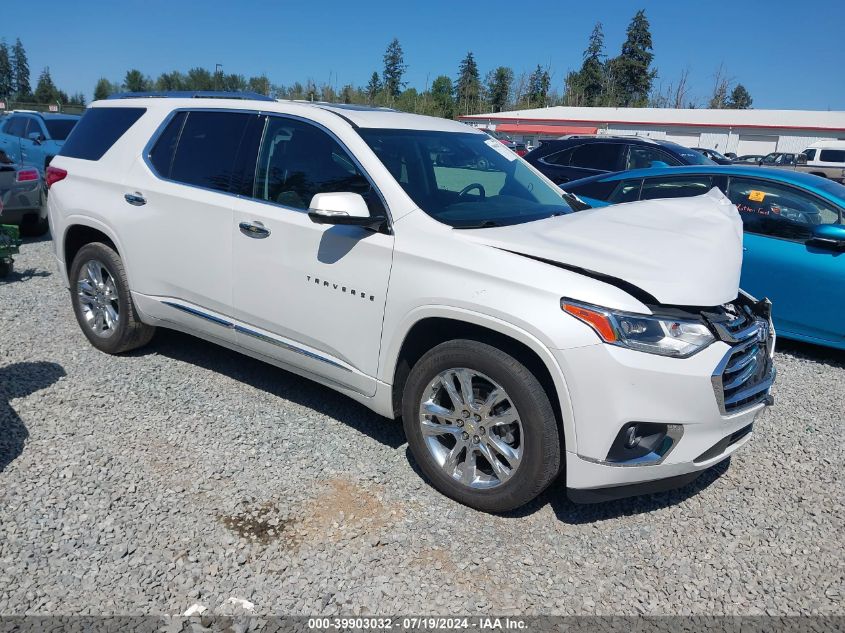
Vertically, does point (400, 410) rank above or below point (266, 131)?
below

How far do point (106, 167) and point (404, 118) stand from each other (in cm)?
225

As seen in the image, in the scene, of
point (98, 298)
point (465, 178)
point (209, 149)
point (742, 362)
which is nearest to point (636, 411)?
point (742, 362)

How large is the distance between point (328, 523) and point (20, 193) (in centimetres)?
808

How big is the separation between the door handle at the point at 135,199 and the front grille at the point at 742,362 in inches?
142

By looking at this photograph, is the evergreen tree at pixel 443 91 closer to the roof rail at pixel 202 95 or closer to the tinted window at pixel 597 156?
the tinted window at pixel 597 156

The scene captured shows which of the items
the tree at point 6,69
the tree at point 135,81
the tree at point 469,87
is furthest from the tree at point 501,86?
the tree at point 6,69

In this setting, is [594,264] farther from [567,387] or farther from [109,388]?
[109,388]

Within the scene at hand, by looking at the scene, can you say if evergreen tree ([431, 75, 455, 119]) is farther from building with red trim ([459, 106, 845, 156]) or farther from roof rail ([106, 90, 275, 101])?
roof rail ([106, 90, 275, 101])

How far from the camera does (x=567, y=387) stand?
2.89 metres

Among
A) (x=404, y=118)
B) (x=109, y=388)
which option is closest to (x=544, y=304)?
(x=404, y=118)

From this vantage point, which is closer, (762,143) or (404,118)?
(404,118)

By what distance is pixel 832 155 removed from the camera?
2859 centimetres

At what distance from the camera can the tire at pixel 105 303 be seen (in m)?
4.86

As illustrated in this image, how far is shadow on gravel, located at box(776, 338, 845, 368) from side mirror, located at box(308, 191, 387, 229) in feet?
A: 14.6
